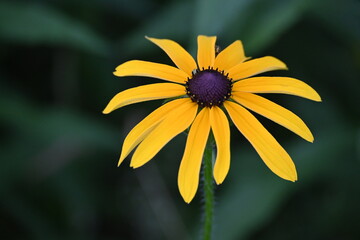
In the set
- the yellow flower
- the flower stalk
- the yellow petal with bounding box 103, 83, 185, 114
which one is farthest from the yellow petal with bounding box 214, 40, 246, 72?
the flower stalk

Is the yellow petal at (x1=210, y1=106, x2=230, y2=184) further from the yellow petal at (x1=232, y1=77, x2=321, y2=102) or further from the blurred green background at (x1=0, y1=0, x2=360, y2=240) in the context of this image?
the blurred green background at (x1=0, y1=0, x2=360, y2=240)

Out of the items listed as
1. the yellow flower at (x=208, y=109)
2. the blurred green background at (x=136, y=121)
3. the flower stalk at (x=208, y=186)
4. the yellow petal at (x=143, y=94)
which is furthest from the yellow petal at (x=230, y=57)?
the blurred green background at (x=136, y=121)

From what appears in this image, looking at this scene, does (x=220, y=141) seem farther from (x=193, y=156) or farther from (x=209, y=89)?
(x=209, y=89)

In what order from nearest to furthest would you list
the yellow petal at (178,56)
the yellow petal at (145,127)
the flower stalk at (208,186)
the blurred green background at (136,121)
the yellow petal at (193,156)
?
the yellow petal at (193,156), the yellow petal at (145,127), the flower stalk at (208,186), the yellow petal at (178,56), the blurred green background at (136,121)

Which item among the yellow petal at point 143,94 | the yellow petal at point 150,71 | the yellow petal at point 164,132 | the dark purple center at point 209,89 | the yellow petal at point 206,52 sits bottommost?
the yellow petal at point 164,132

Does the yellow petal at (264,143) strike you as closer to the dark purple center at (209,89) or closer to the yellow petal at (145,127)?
the dark purple center at (209,89)

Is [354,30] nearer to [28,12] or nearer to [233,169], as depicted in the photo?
[233,169]
